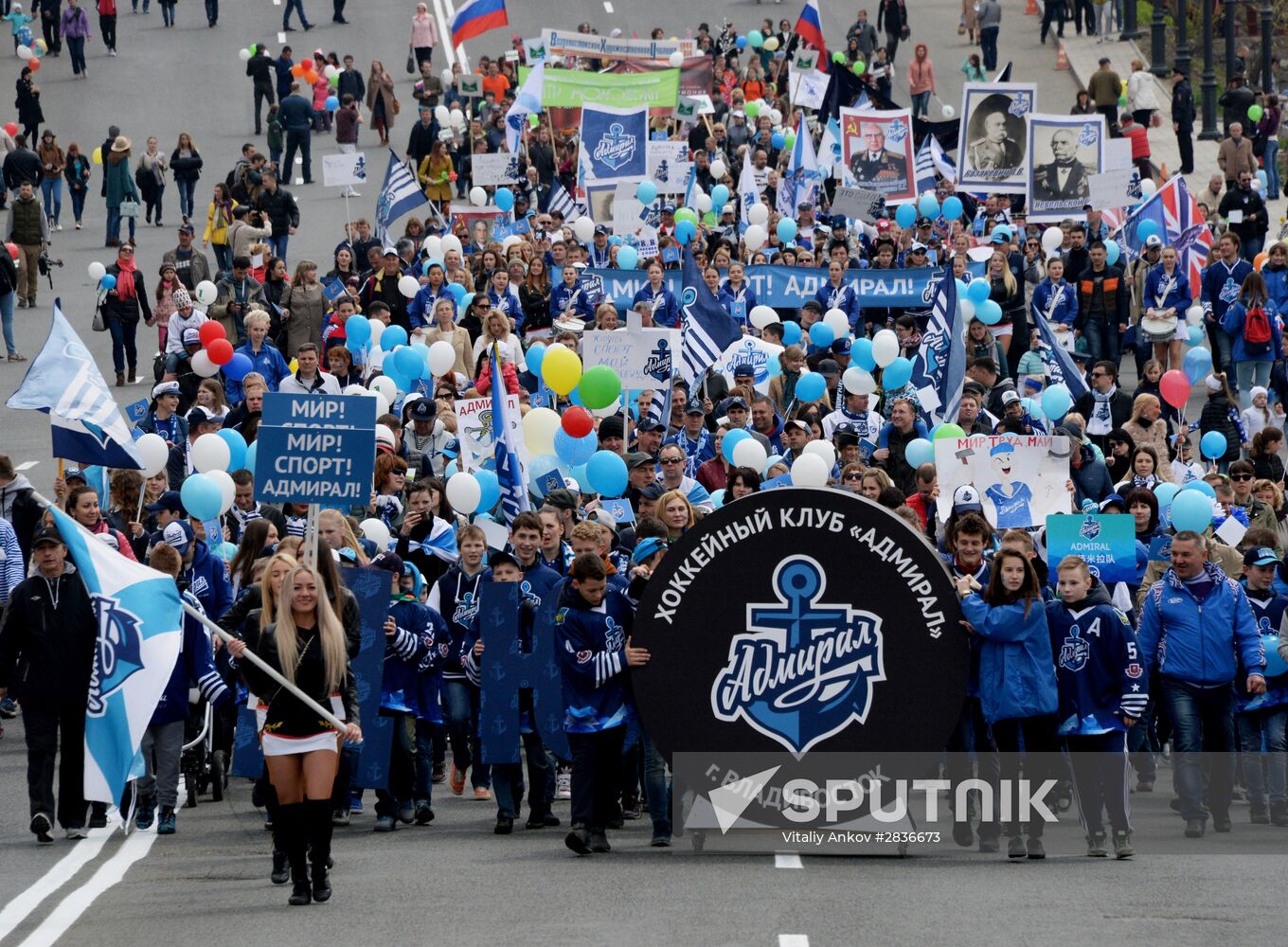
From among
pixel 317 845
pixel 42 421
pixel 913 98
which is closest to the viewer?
pixel 317 845

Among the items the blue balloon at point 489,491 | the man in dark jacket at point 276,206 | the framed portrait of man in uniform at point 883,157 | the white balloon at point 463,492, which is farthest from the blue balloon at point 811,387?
the man in dark jacket at point 276,206

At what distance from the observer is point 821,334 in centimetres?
2119

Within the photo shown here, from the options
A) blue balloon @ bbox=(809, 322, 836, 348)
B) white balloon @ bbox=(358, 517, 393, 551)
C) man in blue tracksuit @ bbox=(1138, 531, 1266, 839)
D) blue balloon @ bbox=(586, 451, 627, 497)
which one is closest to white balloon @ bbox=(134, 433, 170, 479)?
white balloon @ bbox=(358, 517, 393, 551)

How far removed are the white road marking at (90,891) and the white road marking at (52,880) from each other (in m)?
0.11

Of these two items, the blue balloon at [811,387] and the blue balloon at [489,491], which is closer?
the blue balloon at [489,491]

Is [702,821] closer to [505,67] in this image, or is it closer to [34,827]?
[34,827]

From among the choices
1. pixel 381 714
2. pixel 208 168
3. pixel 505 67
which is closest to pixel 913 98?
pixel 505 67

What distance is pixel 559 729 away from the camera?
12086 millimetres

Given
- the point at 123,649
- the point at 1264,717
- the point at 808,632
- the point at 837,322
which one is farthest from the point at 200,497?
the point at 837,322

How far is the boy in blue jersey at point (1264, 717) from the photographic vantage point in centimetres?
1259

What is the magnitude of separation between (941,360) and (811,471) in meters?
3.08

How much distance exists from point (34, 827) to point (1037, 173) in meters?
17.3

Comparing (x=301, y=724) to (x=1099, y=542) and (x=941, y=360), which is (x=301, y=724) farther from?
(x=941, y=360)

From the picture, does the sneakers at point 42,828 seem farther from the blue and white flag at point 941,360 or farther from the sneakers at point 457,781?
the blue and white flag at point 941,360
